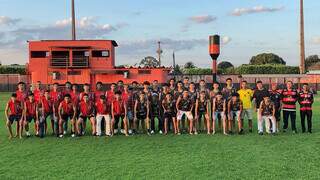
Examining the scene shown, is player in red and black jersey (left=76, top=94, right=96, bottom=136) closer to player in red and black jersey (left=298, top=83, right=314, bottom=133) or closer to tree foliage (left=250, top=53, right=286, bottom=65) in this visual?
player in red and black jersey (left=298, top=83, right=314, bottom=133)

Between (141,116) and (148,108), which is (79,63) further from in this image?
(148,108)

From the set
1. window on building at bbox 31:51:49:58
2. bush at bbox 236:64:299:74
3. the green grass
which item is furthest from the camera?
bush at bbox 236:64:299:74

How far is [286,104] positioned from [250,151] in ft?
12.7

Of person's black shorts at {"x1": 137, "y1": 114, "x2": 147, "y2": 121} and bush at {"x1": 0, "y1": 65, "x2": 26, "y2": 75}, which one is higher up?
bush at {"x1": 0, "y1": 65, "x2": 26, "y2": 75}

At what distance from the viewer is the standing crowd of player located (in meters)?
12.7

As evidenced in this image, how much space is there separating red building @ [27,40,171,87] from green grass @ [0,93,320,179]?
1518 cm

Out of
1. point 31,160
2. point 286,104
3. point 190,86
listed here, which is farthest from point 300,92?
point 31,160

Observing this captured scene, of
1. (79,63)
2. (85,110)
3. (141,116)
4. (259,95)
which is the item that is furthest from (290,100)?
(79,63)

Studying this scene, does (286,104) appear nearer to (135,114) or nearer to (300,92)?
(300,92)

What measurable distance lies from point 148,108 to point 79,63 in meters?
15.6

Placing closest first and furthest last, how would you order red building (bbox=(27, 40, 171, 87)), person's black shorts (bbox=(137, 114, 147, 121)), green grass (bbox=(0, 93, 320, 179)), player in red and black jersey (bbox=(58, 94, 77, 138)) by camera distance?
green grass (bbox=(0, 93, 320, 179)) < player in red and black jersey (bbox=(58, 94, 77, 138)) < person's black shorts (bbox=(137, 114, 147, 121)) < red building (bbox=(27, 40, 171, 87))

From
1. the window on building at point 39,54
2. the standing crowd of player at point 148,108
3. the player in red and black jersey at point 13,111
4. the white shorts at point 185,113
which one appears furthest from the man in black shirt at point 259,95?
the window on building at point 39,54

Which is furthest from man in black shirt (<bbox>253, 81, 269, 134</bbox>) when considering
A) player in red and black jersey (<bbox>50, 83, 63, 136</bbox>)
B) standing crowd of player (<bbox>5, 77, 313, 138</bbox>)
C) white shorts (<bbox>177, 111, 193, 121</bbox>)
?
player in red and black jersey (<bbox>50, 83, 63, 136</bbox>)

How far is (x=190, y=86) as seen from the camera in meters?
13.2
